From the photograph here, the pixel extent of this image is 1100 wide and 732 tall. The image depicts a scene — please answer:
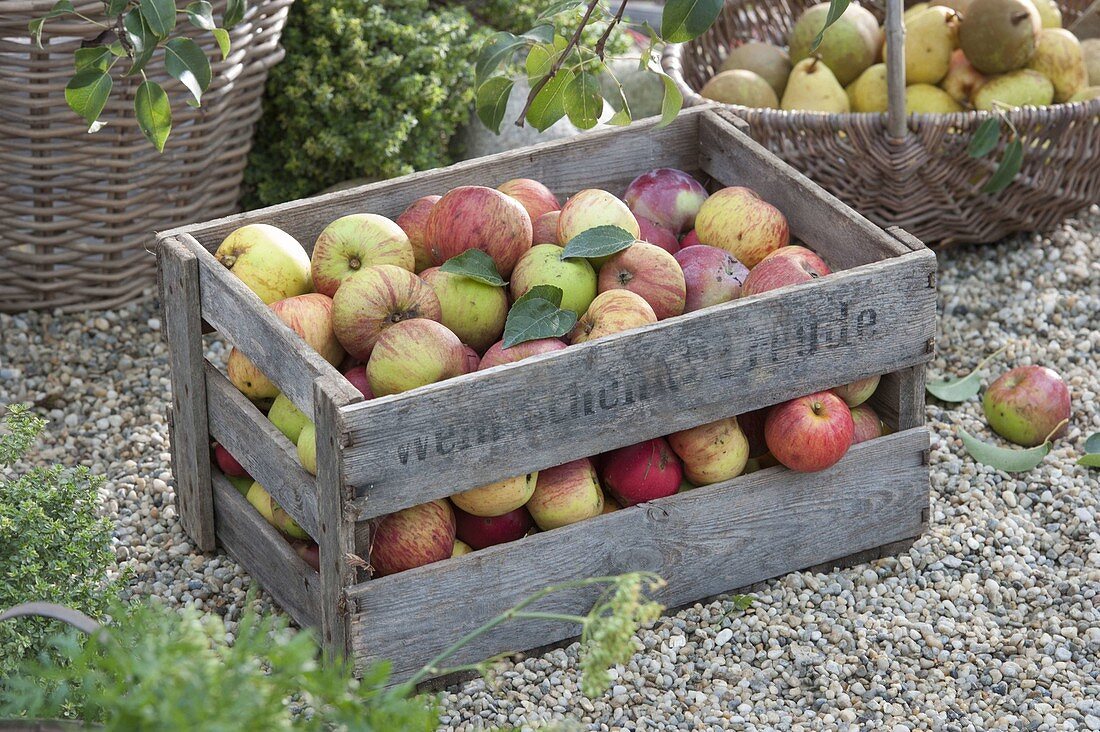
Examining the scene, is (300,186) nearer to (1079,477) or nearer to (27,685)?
(1079,477)

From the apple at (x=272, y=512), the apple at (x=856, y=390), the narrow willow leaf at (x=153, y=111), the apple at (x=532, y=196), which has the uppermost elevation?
the narrow willow leaf at (x=153, y=111)

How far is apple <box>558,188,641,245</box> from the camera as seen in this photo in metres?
2.57

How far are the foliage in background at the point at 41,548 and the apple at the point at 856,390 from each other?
138 cm

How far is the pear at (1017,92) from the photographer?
3.74 m

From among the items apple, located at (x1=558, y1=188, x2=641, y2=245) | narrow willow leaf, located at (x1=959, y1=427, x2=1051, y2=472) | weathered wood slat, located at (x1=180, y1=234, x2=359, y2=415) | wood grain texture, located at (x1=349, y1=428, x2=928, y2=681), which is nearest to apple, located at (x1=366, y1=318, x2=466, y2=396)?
weathered wood slat, located at (x1=180, y1=234, x2=359, y2=415)

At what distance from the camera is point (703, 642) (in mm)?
2514

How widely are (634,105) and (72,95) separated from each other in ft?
8.24

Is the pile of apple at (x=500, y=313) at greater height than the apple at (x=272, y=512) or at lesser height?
greater

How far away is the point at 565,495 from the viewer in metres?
2.37

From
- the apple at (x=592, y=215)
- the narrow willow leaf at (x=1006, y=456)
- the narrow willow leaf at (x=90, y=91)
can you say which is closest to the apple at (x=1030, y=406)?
the narrow willow leaf at (x=1006, y=456)

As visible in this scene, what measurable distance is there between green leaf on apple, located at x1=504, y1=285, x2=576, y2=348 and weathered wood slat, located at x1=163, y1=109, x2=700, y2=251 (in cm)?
52

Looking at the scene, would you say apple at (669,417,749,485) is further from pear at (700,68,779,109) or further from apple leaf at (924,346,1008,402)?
pear at (700,68,779,109)

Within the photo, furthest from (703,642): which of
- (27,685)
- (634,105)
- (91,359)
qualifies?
(634,105)

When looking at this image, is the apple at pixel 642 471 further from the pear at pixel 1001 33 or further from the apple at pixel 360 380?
Result: the pear at pixel 1001 33
